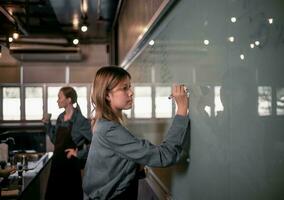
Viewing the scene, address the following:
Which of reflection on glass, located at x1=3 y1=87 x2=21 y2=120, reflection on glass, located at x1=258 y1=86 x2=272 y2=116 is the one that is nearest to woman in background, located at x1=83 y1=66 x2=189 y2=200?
reflection on glass, located at x1=258 y1=86 x2=272 y2=116

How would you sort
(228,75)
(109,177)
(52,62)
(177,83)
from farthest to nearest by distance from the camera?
(52,62)
(109,177)
(177,83)
(228,75)

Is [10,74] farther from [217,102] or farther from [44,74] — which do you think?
[217,102]

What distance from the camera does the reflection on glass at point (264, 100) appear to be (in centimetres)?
63

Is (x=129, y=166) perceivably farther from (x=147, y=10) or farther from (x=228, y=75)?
(x=147, y=10)

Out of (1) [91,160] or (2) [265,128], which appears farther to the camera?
(1) [91,160]

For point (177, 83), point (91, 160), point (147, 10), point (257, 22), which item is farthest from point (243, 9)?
point (147, 10)

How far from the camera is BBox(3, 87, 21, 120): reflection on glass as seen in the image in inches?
259

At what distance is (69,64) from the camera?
6836 millimetres

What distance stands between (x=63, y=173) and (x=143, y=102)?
6.25 feet

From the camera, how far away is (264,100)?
0.65 meters

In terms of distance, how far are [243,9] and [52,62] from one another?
642cm

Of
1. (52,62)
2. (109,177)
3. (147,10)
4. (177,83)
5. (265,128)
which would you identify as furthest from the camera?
(52,62)

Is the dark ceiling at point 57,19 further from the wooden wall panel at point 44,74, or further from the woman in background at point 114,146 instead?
the woman in background at point 114,146

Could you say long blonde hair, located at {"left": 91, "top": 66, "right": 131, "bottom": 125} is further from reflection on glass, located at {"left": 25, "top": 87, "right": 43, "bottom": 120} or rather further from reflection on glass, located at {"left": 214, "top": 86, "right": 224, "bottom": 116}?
reflection on glass, located at {"left": 25, "top": 87, "right": 43, "bottom": 120}
